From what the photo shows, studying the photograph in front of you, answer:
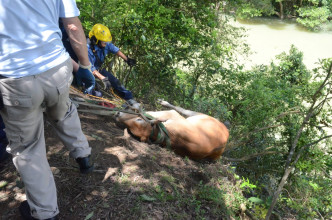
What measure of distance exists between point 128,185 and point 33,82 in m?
1.36

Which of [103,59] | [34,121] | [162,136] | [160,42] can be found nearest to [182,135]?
[162,136]

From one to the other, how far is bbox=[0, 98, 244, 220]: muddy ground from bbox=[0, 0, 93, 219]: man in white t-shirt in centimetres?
39

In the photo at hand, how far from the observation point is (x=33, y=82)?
1.90 meters

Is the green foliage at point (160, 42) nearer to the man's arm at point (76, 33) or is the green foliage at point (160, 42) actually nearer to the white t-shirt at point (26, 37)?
the man's arm at point (76, 33)

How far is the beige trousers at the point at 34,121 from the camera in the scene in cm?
188

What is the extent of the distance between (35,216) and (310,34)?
2557 centimetres

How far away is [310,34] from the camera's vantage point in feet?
75.6

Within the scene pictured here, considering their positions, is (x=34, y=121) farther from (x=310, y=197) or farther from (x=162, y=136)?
(x=310, y=197)

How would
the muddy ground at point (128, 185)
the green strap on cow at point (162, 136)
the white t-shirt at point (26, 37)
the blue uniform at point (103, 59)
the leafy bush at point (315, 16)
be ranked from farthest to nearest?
the leafy bush at point (315, 16), the blue uniform at point (103, 59), the green strap on cow at point (162, 136), the muddy ground at point (128, 185), the white t-shirt at point (26, 37)

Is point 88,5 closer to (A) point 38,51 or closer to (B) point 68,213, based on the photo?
(A) point 38,51

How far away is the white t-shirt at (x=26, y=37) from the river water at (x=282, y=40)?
16135mm

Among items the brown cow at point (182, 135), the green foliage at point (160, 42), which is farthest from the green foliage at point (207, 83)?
the brown cow at point (182, 135)

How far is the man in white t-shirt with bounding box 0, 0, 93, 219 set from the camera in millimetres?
1820

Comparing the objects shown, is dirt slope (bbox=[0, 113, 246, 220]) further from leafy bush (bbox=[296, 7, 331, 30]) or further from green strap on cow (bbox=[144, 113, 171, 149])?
leafy bush (bbox=[296, 7, 331, 30])
